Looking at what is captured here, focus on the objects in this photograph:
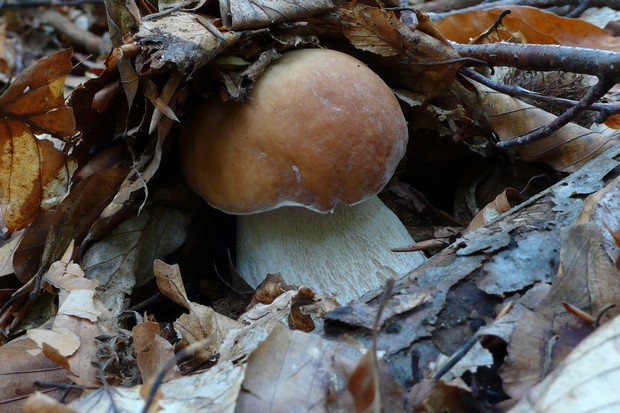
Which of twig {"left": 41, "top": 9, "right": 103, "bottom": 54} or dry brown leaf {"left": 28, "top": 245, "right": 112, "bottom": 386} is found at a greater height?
dry brown leaf {"left": 28, "top": 245, "right": 112, "bottom": 386}

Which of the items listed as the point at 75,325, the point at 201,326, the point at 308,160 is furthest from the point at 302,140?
the point at 75,325

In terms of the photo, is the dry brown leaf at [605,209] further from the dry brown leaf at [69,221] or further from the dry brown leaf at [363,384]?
the dry brown leaf at [69,221]

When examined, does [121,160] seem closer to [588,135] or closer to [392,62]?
[392,62]

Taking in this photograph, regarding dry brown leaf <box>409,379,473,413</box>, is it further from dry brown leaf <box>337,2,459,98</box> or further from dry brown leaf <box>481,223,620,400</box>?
dry brown leaf <box>337,2,459,98</box>

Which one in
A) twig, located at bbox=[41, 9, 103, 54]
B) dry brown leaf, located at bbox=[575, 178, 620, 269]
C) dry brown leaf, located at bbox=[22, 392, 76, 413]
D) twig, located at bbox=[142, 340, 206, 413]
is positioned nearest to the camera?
twig, located at bbox=[142, 340, 206, 413]

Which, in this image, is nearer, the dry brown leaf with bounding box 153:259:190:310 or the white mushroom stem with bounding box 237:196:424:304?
the dry brown leaf with bounding box 153:259:190:310

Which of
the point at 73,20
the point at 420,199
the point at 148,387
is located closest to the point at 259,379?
the point at 148,387

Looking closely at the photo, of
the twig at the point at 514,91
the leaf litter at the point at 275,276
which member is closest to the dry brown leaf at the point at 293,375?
the leaf litter at the point at 275,276

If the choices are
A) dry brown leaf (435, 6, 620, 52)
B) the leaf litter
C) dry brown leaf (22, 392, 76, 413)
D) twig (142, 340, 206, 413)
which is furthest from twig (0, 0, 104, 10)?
twig (142, 340, 206, 413)
